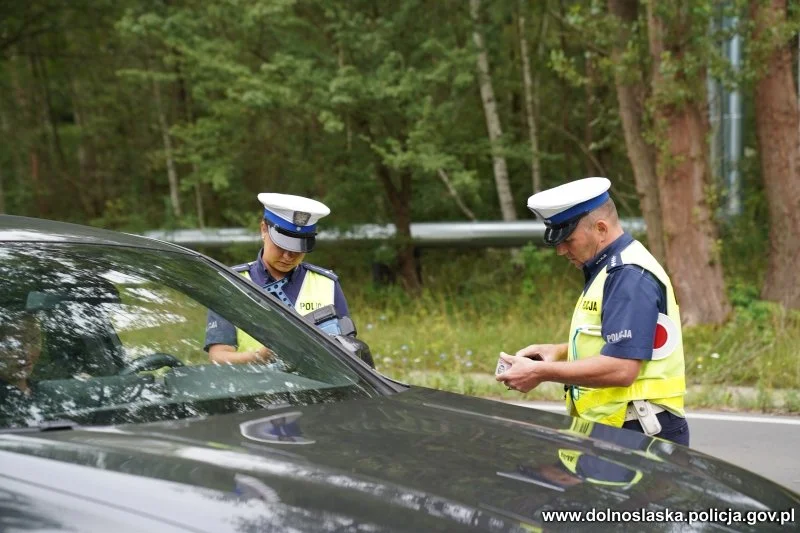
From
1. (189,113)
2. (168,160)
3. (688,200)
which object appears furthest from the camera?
(168,160)

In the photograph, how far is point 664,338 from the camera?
352 centimetres

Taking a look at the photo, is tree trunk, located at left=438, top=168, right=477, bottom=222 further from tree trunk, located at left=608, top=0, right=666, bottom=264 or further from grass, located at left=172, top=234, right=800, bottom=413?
tree trunk, located at left=608, top=0, right=666, bottom=264

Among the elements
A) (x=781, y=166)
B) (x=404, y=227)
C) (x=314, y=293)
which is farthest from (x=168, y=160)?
(x=314, y=293)

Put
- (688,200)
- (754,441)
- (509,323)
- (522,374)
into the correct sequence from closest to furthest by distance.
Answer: (522,374), (754,441), (688,200), (509,323)

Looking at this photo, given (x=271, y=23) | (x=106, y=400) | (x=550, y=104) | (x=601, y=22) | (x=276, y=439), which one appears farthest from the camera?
(x=550, y=104)

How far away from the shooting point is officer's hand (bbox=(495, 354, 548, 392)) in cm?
363

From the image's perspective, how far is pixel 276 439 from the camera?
264 centimetres

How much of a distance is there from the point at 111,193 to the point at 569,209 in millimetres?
24435

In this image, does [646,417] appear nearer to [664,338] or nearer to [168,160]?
[664,338]

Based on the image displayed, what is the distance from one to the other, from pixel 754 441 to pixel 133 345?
16.8ft

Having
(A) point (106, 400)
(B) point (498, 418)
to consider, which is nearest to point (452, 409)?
(B) point (498, 418)

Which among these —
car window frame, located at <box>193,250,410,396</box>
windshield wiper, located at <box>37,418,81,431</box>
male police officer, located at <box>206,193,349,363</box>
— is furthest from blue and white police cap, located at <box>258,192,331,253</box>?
windshield wiper, located at <box>37,418,81,431</box>

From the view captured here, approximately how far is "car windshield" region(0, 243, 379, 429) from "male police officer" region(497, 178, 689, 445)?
2.64 ft

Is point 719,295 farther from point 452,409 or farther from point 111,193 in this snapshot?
point 111,193
